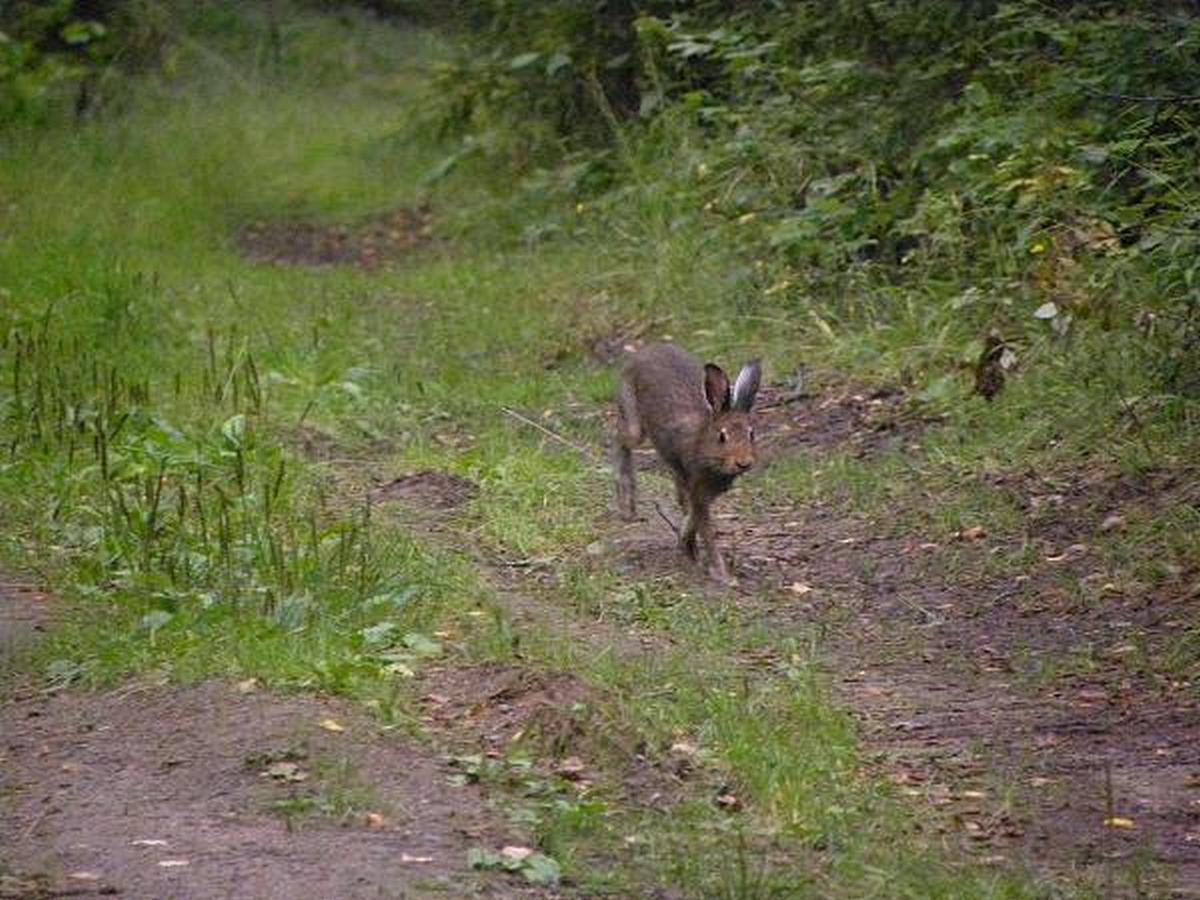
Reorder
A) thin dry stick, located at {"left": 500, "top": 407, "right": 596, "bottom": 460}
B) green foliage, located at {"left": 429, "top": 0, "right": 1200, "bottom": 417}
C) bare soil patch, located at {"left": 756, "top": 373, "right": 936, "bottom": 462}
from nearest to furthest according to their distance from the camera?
green foliage, located at {"left": 429, "top": 0, "right": 1200, "bottom": 417} < thin dry stick, located at {"left": 500, "top": 407, "right": 596, "bottom": 460} < bare soil patch, located at {"left": 756, "top": 373, "right": 936, "bottom": 462}

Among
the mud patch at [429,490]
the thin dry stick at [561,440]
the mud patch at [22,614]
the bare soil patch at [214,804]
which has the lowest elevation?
the thin dry stick at [561,440]

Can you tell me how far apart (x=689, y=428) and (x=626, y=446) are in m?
0.59

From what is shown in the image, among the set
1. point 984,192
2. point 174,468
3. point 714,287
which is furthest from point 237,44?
point 174,468

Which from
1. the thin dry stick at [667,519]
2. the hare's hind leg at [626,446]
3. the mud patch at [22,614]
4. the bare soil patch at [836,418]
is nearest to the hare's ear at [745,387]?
the thin dry stick at [667,519]

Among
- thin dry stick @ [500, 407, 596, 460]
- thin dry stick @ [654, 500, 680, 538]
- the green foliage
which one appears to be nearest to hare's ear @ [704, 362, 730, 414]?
thin dry stick @ [654, 500, 680, 538]

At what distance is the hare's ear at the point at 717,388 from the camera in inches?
344

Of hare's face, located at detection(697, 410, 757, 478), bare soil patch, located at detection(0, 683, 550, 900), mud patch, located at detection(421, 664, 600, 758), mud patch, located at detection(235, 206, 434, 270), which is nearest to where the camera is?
bare soil patch, located at detection(0, 683, 550, 900)

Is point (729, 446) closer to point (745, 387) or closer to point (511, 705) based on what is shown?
point (745, 387)

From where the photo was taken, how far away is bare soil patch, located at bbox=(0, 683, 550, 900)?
5320 mm

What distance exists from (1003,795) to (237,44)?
19.3 meters

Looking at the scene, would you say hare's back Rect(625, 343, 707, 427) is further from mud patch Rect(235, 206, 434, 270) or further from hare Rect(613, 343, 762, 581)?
mud patch Rect(235, 206, 434, 270)

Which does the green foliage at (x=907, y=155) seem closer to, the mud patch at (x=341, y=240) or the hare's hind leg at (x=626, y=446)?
the mud patch at (x=341, y=240)

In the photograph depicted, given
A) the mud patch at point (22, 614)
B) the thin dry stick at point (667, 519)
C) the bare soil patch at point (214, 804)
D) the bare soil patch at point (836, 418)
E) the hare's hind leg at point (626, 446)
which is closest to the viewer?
the bare soil patch at point (214, 804)

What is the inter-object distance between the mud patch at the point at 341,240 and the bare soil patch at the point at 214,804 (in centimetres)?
1013
